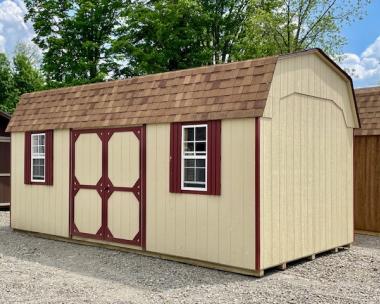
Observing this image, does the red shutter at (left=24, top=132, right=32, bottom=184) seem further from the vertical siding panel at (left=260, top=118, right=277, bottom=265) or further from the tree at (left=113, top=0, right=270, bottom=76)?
the tree at (left=113, top=0, right=270, bottom=76)

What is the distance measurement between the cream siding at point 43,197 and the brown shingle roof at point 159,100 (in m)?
0.41

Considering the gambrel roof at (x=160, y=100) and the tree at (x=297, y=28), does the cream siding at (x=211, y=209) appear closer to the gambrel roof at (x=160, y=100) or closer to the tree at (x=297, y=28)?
the gambrel roof at (x=160, y=100)

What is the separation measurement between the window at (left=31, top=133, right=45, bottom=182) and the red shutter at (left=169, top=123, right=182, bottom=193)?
3.69m

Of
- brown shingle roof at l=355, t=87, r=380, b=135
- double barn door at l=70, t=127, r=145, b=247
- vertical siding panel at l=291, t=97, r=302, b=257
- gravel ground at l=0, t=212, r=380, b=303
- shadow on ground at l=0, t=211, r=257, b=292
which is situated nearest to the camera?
gravel ground at l=0, t=212, r=380, b=303

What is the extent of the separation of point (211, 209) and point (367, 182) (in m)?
5.19

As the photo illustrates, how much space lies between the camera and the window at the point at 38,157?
1055cm

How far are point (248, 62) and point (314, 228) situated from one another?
292 cm

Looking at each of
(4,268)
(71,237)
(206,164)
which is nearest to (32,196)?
(71,237)

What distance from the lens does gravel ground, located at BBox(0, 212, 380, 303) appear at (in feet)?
19.7

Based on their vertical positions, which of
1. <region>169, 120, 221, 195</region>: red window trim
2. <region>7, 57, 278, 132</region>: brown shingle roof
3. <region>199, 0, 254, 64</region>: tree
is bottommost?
<region>169, 120, 221, 195</region>: red window trim

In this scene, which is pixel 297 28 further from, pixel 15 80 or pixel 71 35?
pixel 15 80

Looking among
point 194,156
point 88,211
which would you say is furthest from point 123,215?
point 194,156

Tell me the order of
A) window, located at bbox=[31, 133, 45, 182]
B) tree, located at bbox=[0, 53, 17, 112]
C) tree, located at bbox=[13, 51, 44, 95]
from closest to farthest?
1. window, located at bbox=[31, 133, 45, 182]
2. tree, located at bbox=[0, 53, 17, 112]
3. tree, located at bbox=[13, 51, 44, 95]

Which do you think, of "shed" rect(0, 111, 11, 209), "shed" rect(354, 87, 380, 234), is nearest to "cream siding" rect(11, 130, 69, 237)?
"shed" rect(0, 111, 11, 209)
